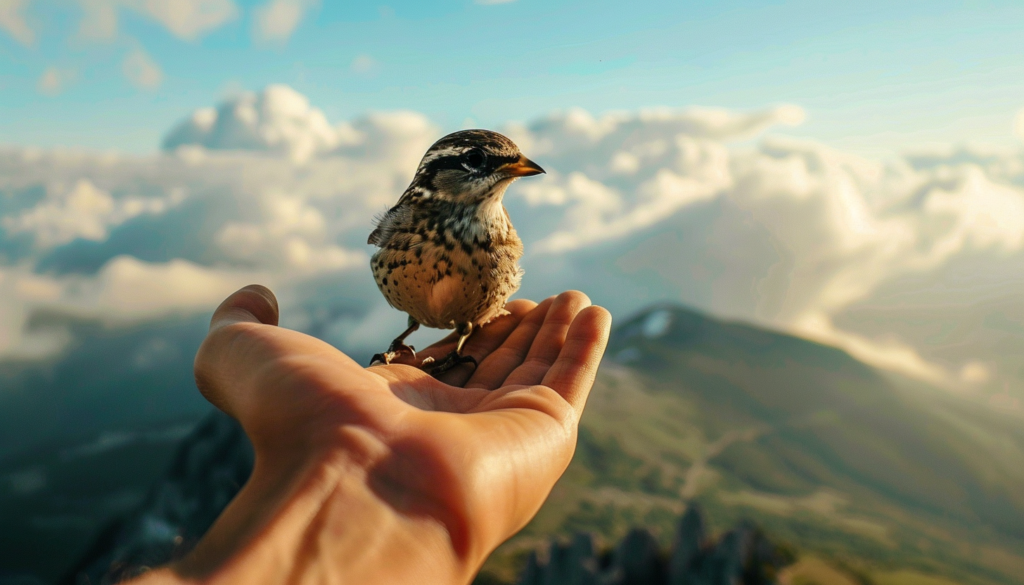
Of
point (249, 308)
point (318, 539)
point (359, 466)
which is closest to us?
point (318, 539)

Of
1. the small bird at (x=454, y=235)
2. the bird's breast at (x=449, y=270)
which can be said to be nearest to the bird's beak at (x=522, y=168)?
the small bird at (x=454, y=235)

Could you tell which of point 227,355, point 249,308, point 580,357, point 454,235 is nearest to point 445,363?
point 454,235

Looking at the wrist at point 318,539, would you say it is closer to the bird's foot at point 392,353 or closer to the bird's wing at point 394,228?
the bird's foot at point 392,353

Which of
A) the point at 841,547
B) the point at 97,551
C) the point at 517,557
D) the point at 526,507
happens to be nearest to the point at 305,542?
the point at 526,507

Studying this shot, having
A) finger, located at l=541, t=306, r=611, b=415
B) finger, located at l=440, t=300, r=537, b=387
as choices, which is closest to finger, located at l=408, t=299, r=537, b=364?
finger, located at l=440, t=300, r=537, b=387

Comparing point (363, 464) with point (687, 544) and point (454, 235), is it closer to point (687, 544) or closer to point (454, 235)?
point (454, 235)

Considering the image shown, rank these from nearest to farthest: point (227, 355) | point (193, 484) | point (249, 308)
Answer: point (227, 355) < point (249, 308) < point (193, 484)

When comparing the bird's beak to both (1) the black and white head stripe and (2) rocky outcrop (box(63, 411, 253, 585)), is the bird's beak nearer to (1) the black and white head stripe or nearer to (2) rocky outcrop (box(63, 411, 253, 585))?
(1) the black and white head stripe

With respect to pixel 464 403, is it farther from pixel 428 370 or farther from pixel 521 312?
pixel 521 312
